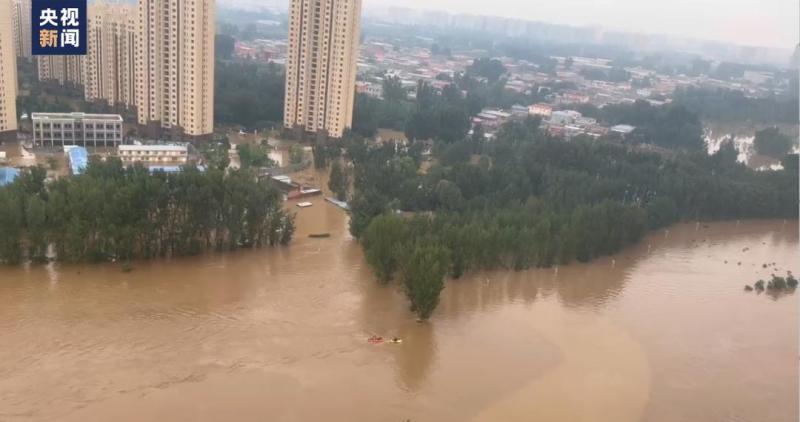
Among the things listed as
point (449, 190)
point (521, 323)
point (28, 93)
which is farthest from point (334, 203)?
point (28, 93)

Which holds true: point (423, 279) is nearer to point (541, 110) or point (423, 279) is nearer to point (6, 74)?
point (6, 74)

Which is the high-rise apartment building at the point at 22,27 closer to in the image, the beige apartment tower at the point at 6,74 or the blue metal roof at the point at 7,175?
the beige apartment tower at the point at 6,74

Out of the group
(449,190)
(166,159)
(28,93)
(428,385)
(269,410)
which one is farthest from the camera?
(28,93)

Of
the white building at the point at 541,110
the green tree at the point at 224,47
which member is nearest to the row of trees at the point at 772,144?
the white building at the point at 541,110

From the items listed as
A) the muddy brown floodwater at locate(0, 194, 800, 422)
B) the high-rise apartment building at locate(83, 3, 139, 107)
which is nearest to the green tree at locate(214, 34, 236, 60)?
the high-rise apartment building at locate(83, 3, 139, 107)

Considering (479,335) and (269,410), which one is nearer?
(269,410)

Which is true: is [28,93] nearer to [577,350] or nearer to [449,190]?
[449,190]

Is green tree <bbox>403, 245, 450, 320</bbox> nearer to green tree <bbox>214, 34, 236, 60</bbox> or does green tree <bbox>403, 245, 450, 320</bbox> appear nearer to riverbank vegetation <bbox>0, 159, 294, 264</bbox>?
riverbank vegetation <bbox>0, 159, 294, 264</bbox>
